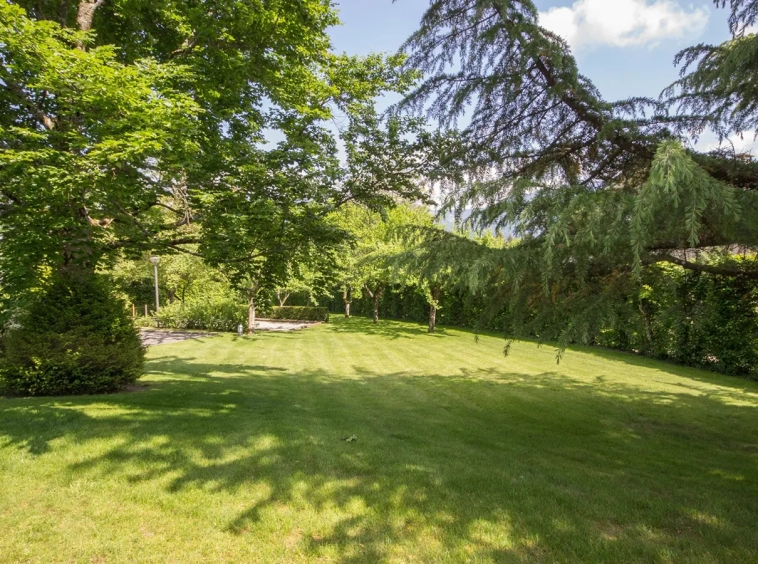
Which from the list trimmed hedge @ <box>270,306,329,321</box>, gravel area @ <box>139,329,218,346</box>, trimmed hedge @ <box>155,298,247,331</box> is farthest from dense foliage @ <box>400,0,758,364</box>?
trimmed hedge @ <box>270,306,329,321</box>

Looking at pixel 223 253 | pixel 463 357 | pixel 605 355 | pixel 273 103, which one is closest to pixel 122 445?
pixel 223 253

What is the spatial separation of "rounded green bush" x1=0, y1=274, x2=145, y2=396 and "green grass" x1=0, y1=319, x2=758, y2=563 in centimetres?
53

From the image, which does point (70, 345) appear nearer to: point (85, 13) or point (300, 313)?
point (85, 13)

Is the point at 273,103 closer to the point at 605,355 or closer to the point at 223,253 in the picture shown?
the point at 223,253

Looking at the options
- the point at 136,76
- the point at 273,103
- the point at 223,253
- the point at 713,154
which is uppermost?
the point at 273,103

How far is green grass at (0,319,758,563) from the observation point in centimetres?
287

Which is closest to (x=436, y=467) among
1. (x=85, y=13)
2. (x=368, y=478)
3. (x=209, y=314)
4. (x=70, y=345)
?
(x=368, y=478)

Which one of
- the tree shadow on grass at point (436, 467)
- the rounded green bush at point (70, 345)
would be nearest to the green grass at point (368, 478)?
the tree shadow on grass at point (436, 467)

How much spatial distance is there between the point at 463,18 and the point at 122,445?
19.2 ft

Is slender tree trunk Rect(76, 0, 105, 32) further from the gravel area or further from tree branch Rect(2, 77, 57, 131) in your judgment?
the gravel area

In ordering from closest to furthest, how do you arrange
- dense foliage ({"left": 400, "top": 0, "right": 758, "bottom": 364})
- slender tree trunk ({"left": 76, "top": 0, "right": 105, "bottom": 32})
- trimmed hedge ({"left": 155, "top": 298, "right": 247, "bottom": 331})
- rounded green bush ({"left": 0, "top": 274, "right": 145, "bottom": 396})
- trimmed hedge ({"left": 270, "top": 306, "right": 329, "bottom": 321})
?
dense foliage ({"left": 400, "top": 0, "right": 758, "bottom": 364})
slender tree trunk ({"left": 76, "top": 0, "right": 105, "bottom": 32})
rounded green bush ({"left": 0, "top": 274, "right": 145, "bottom": 396})
trimmed hedge ({"left": 155, "top": 298, "right": 247, "bottom": 331})
trimmed hedge ({"left": 270, "top": 306, "right": 329, "bottom": 321})

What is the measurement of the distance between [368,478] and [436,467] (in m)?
0.75

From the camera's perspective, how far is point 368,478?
389cm

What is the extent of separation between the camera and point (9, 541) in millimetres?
2865
